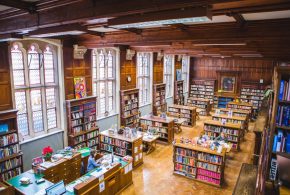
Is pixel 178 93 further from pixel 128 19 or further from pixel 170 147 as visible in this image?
pixel 128 19

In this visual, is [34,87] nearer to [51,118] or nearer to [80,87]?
[51,118]

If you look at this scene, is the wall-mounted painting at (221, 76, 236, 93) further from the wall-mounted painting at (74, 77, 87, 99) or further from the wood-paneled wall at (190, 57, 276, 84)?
the wall-mounted painting at (74, 77, 87, 99)

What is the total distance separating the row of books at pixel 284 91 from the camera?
306cm

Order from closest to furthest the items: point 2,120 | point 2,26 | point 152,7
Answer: point 152,7 < point 2,26 < point 2,120

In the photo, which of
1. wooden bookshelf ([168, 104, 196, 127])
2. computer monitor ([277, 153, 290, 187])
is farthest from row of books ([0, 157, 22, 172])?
wooden bookshelf ([168, 104, 196, 127])

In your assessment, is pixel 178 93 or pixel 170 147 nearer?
pixel 170 147

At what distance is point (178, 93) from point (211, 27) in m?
12.0

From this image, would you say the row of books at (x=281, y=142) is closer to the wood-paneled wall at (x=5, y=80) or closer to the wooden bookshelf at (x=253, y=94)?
the wood-paneled wall at (x=5, y=80)

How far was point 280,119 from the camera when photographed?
320 centimetres

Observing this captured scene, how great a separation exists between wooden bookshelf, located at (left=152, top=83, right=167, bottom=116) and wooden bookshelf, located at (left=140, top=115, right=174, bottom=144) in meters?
2.64

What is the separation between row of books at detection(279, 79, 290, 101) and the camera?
3.06 meters

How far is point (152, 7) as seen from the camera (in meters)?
2.12

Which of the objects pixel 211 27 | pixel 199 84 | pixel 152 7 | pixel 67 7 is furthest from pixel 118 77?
pixel 199 84

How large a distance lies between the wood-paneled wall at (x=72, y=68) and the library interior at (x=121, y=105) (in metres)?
0.04
